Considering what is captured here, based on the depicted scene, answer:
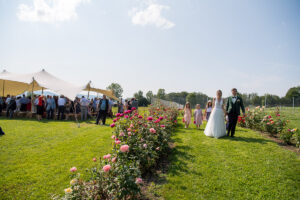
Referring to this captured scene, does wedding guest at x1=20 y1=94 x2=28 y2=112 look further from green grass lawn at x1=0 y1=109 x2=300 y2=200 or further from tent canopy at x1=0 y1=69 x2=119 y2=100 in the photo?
green grass lawn at x1=0 y1=109 x2=300 y2=200

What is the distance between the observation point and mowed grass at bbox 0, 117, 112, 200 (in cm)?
284

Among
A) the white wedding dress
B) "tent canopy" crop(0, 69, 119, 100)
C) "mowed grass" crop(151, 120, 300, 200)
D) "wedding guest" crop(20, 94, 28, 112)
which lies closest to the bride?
the white wedding dress

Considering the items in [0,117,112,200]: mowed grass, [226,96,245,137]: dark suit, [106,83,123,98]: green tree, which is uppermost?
[106,83,123,98]: green tree

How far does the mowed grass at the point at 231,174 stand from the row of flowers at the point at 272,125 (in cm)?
98

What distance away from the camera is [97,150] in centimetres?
479

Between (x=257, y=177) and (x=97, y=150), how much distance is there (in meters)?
4.04

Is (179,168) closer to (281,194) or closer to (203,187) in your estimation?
(203,187)

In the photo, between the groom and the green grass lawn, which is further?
the groom

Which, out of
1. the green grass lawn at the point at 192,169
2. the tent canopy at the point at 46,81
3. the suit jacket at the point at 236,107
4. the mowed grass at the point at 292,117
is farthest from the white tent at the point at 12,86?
the mowed grass at the point at 292,117

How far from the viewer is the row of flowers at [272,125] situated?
5398mm

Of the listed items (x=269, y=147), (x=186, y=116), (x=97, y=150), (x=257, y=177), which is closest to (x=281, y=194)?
(x=257, y=177)

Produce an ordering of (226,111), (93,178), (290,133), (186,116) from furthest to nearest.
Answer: (186,116) → (226,111) → (290,133) → (93,178)

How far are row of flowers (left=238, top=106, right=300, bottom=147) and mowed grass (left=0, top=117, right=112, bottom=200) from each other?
19.6 feet

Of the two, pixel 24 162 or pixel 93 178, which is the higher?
pixel 93 178
